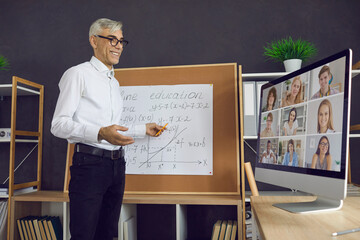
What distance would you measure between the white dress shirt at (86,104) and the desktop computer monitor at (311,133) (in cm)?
86

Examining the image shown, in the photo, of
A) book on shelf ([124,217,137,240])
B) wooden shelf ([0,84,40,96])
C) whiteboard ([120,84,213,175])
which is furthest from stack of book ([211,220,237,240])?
wooden shelf ([0,84,40,96])

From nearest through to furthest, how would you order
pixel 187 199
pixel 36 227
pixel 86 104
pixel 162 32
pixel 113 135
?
pixel 113 135 → pixel 86 104 → pixel 187 199 → pixel 36 227 → pixel 162 32

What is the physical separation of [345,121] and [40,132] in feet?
7.76

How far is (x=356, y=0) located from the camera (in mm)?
2559

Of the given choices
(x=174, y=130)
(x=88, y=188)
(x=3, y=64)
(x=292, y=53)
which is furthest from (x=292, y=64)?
(x=3, y=64)

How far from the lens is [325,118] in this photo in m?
1.09

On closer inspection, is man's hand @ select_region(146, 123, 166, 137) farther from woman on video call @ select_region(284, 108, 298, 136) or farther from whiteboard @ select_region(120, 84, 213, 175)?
woman on video call @ select_region(284, 108, 298, 136)

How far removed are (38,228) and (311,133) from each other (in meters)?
2.12

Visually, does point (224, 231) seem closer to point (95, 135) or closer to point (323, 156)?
point (95, 135)

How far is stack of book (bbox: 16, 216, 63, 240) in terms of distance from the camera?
2.42 m

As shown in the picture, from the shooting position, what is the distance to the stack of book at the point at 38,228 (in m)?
2.42

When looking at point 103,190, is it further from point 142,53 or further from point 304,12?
point 304,12

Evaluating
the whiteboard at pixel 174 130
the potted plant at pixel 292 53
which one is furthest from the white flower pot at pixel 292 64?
the whiteboard at pixel 174 130

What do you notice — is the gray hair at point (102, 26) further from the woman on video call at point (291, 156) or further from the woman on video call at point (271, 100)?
the woman on video call at point (291, 156)
